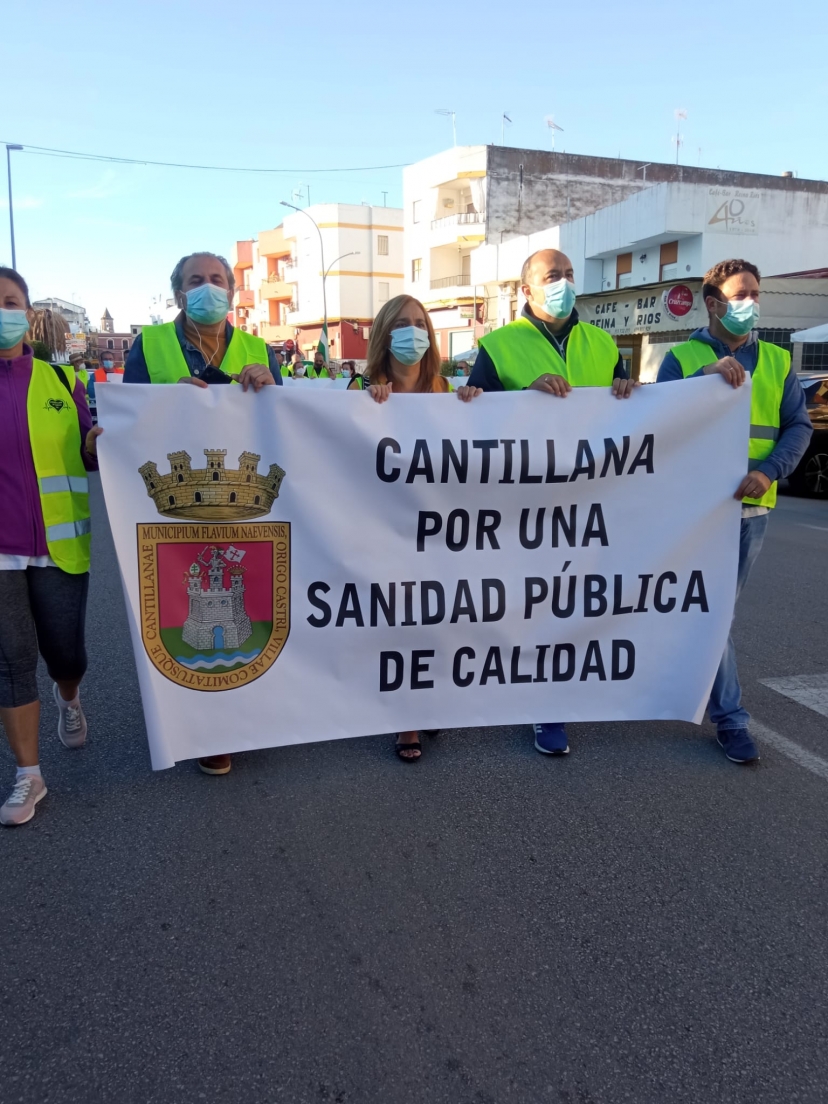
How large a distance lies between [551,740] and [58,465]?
222 cm

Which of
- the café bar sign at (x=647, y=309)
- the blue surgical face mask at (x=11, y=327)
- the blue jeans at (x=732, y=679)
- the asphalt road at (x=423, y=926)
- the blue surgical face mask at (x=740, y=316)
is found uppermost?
the café bar sign at (x=647, y=309)

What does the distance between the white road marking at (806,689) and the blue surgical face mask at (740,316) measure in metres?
1.82

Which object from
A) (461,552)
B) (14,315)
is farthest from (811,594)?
(14,315)

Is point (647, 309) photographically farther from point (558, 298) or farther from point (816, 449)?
point (558, 298)

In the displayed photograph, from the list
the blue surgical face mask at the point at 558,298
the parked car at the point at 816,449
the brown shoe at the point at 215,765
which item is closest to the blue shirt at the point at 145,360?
the blue surgical face mask at the point at 558,298

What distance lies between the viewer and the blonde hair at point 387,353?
3721 mm

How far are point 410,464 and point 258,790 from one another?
1395 millimetres

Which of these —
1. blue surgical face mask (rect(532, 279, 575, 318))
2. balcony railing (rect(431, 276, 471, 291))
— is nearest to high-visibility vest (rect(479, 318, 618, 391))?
blue surgical face mask (rect(532, 279, 575, 318))

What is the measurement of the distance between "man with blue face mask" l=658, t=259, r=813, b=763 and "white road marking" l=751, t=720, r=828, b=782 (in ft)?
0.45

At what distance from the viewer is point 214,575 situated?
3.32 metres

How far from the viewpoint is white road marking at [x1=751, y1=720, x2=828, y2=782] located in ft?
11.5

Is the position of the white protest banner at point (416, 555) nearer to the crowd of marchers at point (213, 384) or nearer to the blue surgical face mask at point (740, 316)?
the crowd of marchers at point (213, 384)

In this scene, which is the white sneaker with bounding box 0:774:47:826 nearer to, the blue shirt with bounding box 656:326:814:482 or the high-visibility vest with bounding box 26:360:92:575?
the high-visibility vest with bounding box 26:360:92:575

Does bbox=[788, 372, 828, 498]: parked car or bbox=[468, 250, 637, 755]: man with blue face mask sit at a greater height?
bbox=[468, 250, 637, 755]: man with blue face mask
